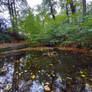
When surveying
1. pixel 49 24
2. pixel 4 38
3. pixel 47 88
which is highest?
pixel 49 24

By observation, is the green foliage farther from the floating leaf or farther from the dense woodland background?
the floating leaf

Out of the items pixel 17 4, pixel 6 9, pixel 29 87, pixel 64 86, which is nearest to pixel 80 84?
pixel 64 86

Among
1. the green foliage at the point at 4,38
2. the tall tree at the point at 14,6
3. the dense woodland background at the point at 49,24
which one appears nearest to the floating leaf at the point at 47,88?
the dense woodland background at the point at 49,24

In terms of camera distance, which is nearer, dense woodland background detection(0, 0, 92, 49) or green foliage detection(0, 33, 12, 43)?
dense woodland background detection(0, 0, 92, 49)

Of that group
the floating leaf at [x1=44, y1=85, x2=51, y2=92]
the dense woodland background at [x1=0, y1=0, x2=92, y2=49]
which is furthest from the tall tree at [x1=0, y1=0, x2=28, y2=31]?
the floating leaf at [x1=44, y1=85, x2=51, y2=92]

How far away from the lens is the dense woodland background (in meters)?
4.47

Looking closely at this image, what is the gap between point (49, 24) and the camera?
290 inches

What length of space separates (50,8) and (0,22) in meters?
8.18

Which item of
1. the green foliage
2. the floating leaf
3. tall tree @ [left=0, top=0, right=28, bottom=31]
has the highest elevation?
tall tree @ [left=0, top=0, right=28, bottom=31]

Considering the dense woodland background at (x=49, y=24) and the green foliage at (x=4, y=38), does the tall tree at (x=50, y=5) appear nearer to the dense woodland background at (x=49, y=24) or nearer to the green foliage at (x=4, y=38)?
the dense woodland background at (x=49, y=24)

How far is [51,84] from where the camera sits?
1592 millimetres

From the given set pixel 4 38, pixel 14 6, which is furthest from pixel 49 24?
pixel 14 6

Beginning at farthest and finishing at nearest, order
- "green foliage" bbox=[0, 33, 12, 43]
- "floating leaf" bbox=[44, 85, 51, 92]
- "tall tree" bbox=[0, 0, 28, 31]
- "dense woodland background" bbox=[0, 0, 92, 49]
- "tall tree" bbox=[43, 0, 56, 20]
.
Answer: "tall tree" bbox=[43, 0, 56, 20]
"tall tree" bbox=[0, 0, 28, 31]
"green foliage" bbox=[0, 33, 12, 43]
"dense woodland background" bbox=[0, 0, 92, 49]
"floating leaf" bbox=[44, 85, 51, 92]

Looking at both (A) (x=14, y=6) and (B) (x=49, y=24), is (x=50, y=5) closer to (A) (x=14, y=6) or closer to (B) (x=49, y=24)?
(A) (x=14, y=6)
